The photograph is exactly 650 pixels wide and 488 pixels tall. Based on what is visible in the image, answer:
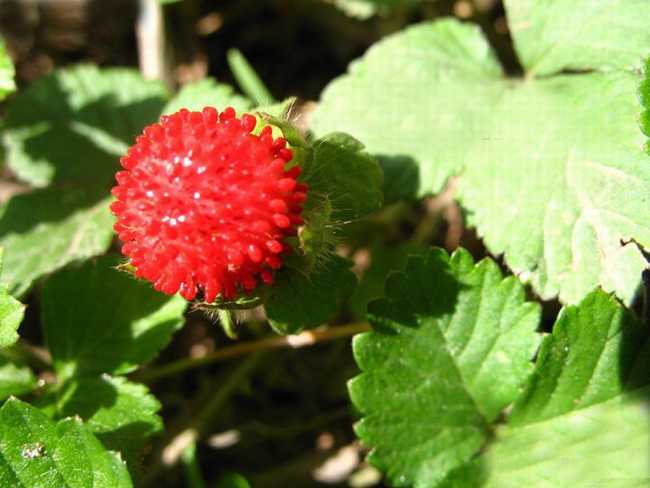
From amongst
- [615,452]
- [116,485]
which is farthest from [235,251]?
[615,452]

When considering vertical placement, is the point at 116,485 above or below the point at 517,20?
below

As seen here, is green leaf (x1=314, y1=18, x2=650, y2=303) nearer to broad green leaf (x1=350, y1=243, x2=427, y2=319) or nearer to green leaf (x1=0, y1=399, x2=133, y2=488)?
broad green leaf (x1=350, y1=243, x2=427, y2=319)

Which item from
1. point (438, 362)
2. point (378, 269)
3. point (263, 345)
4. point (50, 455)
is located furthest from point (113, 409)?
point (378, 269)

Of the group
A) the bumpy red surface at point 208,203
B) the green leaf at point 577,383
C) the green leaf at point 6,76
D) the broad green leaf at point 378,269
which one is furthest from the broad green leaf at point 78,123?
the green leaf at point 577,383

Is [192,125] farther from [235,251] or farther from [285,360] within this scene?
[285,360]

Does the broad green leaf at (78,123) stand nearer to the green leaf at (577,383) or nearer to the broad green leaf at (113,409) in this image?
the broad green leaf at (113,409)

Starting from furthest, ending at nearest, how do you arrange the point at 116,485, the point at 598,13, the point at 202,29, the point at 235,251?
the point at 202,29 < the point at 598,13 < the point at 116,485 < the point at 235,251
